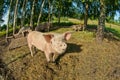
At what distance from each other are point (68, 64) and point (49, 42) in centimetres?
208

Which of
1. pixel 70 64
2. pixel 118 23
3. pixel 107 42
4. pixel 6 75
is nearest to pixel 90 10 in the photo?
pixel 107 42

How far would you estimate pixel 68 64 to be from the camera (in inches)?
885

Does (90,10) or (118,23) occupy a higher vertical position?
(90,10)

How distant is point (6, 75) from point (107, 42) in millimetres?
8249

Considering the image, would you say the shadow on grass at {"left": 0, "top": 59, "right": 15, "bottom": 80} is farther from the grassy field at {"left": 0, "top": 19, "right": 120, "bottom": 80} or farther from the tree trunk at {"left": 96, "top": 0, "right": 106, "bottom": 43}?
the tree trunk at {"left": 96, "top": 0, "right": 106, "bottom": 43}

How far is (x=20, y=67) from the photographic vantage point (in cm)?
2195

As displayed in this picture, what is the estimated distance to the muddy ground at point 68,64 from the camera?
2136cm

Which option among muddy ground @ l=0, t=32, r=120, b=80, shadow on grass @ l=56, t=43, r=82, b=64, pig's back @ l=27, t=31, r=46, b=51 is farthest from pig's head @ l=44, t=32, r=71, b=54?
shadow on grass @ l=56, t=43, r=82, b=64

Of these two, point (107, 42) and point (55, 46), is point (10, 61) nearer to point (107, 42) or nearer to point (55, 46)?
point (55, 46)

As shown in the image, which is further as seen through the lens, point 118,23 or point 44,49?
point 118,23

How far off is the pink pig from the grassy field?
75 centimetres

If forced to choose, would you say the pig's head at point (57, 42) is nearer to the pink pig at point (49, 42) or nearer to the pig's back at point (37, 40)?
the pink pig at point (49, 42)

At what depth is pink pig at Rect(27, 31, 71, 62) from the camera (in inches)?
798

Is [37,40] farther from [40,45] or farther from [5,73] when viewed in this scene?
[5,73]
